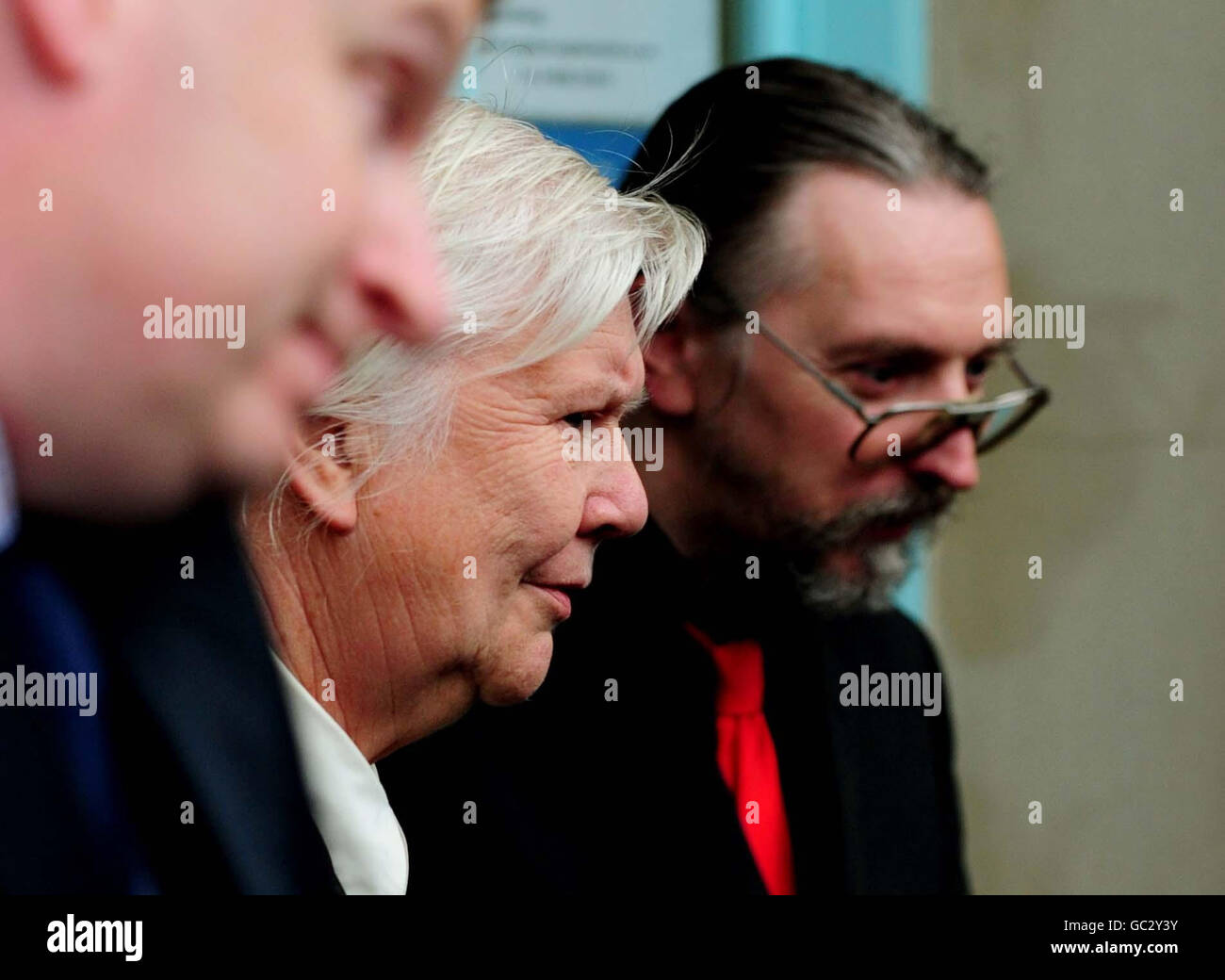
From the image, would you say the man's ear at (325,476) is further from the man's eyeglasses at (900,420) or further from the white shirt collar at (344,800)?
the man's eyeglasses at (900,420)

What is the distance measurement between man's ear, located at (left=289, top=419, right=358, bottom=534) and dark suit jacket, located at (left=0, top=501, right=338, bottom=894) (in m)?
0.45

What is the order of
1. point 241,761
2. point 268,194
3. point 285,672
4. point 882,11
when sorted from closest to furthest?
point 268,194, point 241,761, point 285,672, point 882,11

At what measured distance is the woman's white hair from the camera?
1.57 m

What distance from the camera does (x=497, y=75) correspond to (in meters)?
2.14

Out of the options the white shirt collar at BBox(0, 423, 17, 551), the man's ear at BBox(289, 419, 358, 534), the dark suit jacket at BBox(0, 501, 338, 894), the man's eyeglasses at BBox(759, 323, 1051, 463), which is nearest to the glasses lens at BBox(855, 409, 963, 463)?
the man's eyeglasses at BBox(759, 323, 1051, 463)

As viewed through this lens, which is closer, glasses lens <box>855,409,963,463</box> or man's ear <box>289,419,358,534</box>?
man's ear <box>289,419,358,534</box>

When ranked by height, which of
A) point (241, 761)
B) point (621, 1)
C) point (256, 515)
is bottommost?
point (241, 761)

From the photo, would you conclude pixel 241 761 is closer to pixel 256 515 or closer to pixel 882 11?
pixel 256 515

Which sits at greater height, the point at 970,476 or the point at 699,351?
the point at 699,351

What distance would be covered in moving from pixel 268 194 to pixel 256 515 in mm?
1049

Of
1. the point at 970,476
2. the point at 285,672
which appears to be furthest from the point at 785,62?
the point at 285,672

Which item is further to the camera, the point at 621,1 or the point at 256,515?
the point at 621,1

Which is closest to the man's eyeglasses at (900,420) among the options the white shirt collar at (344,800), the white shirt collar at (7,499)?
the white shirt collar at (344,800)

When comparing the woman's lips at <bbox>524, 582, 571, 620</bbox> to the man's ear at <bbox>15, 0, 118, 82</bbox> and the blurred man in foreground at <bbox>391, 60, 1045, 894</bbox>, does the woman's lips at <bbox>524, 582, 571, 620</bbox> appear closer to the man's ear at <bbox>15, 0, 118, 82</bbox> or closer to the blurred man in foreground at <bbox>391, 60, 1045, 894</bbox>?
the blurred man in foreground at <bbox>391, 60, 1045, 894</bbox>
